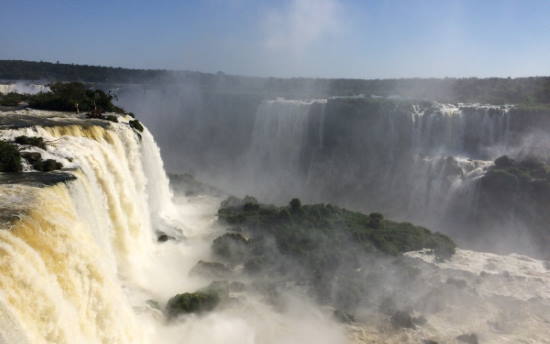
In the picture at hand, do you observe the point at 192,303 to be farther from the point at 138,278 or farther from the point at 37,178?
the point at 37,178

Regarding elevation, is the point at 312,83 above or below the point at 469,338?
above

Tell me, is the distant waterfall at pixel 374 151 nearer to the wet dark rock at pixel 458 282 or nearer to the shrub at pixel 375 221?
the shrub at pixel 375 221

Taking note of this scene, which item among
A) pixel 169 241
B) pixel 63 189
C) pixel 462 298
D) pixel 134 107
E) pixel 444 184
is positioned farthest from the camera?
pixel 134 107

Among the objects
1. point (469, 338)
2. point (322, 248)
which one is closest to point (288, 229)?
point (322, 248)

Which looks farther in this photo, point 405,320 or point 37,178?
point 405,320

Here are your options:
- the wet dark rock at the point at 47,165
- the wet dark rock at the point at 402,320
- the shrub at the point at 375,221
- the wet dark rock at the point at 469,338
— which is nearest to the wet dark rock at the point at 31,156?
the wet dark rock at the point at 47,165

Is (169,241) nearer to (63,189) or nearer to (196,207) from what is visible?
(196,207)

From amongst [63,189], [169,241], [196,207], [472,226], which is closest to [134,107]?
[196,207]
